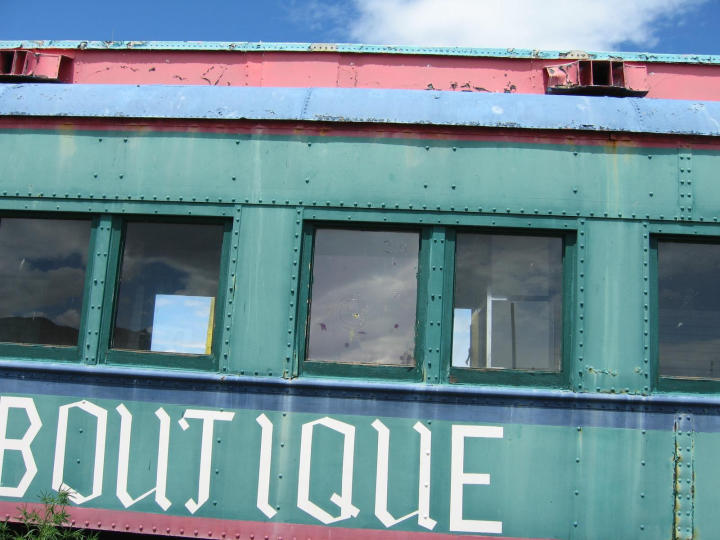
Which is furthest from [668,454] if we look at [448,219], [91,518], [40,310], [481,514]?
[40,310]

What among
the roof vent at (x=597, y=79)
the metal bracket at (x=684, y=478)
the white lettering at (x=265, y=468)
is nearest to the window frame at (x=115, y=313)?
the white lettering at (x=265, y=468)

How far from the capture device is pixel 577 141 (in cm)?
324

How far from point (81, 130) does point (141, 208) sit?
57cm

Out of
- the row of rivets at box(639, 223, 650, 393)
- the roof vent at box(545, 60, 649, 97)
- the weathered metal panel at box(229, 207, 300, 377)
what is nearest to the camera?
the row of rivets at box(639, 223, 650, 393)

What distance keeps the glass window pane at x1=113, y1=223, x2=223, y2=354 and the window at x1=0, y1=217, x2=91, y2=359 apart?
25cm

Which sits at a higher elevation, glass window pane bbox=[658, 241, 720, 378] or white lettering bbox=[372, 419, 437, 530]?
glass window pane bbox=[658, 241, 720, 378]

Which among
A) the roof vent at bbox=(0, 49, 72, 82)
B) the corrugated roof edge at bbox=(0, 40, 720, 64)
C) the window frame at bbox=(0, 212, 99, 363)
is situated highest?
the corrugated roof edge at bbox=(0, 40, 720, 64)

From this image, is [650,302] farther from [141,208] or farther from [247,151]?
[141,208]

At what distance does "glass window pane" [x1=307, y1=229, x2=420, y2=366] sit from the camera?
3.18m

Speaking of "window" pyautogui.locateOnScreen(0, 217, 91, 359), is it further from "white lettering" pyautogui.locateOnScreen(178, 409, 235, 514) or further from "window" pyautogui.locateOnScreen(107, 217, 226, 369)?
"white lettering" pyautogui.locateOnScreen(178, 409, 235, 514)

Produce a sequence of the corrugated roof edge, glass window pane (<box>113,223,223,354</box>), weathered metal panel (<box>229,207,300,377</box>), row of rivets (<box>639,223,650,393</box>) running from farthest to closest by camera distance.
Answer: the corrugated roof edge
glass window pane (<box>113,223,223,354</box>)
weathered metal panel (<box>229,207,300,377</box>)
row of rivets (<box>639,223,650,393</box>)

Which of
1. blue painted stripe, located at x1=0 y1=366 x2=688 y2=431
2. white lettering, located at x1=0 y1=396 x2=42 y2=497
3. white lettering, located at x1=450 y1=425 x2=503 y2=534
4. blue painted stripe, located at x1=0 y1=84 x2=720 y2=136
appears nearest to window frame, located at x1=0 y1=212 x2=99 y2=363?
blue painted stripe, located at x1=0 y1=366 x2=688 y2=431

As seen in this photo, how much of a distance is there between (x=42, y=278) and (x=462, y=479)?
8.02 ft

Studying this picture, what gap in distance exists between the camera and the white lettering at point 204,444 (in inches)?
121
